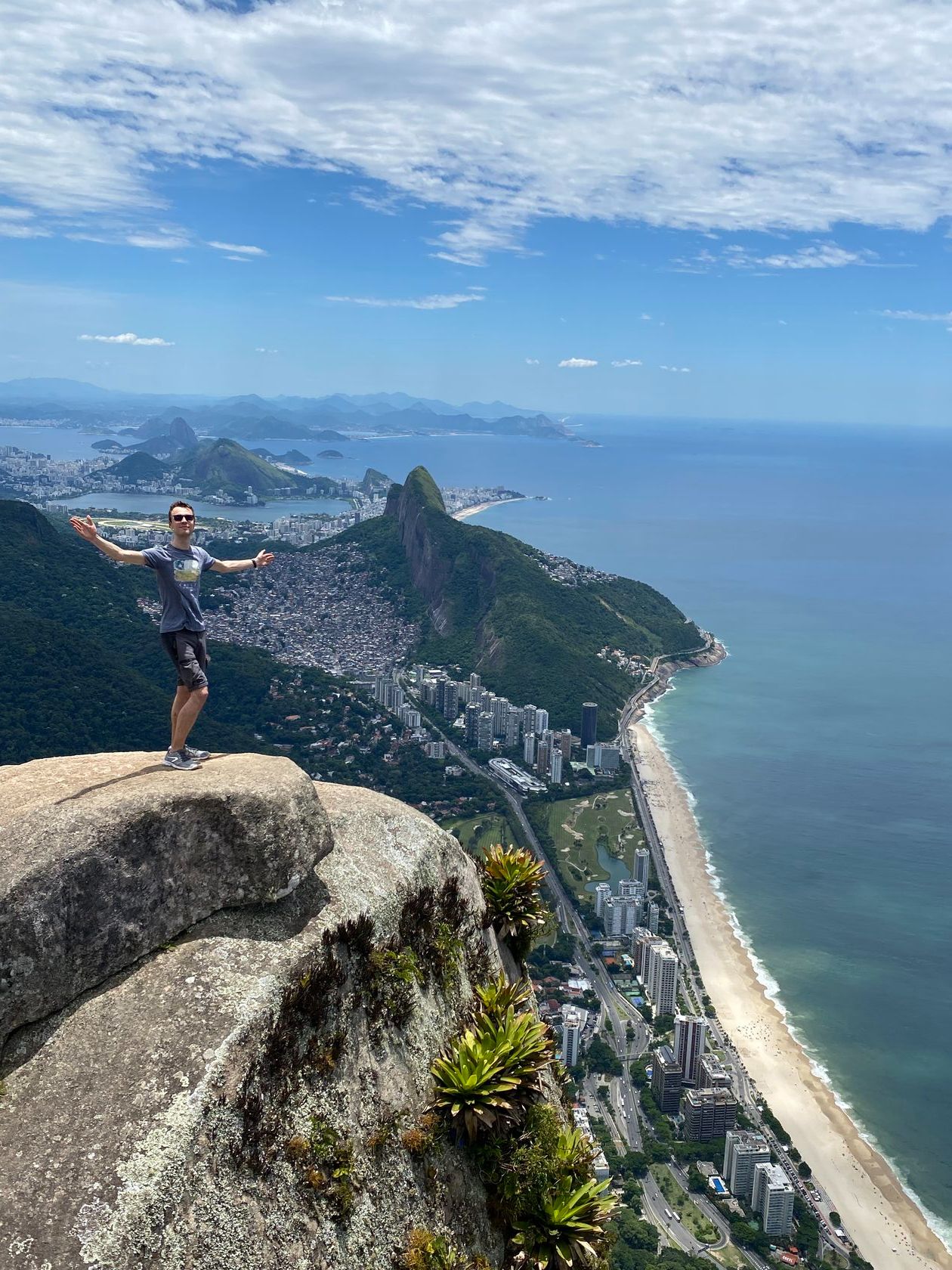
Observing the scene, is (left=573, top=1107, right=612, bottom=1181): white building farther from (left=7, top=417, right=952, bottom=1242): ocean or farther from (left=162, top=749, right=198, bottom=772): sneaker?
(left=162, top=749, right=198, bottom=772): sneaker

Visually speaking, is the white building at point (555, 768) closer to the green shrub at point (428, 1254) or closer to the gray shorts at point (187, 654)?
the gray shorts at point (187, 654)

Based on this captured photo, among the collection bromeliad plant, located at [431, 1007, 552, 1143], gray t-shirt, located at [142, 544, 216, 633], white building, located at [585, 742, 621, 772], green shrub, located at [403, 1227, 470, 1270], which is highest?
gray t-shirt, located at [142, 544, 216, 633]

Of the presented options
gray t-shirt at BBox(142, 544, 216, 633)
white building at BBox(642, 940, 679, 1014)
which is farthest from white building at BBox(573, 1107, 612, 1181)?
gray t-shirt at BBox(142, 544, 216, 633)

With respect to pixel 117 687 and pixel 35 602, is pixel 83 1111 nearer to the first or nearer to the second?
pixel 117 687

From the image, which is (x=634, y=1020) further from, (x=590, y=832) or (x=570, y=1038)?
(x=590, y=832)

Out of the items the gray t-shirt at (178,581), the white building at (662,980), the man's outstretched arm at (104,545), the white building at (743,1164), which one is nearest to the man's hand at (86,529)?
the man's outstretched arm at (104,545)

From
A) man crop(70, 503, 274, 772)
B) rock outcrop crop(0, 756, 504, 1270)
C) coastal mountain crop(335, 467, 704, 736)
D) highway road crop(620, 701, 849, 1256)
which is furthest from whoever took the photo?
coastal mountain crop(335, 467, 704, 736)
